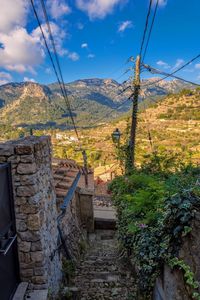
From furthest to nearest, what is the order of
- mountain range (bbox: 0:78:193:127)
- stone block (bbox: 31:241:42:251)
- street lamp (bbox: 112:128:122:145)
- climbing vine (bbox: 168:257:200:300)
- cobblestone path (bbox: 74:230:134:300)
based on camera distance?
mountain range (bbox: 0:78:193:127) → street lamp (bbox: 112:128:122:145) → cobblestone path (bbox: 74:230:134:300) → stone block (bbox: 31:241:42:251) → climbing vine (bbox: 168:257:200:300)

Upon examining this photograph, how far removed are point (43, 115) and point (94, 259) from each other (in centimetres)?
7760

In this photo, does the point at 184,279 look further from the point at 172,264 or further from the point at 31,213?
the point at 31,213

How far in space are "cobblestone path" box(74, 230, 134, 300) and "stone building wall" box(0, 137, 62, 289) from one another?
936 millimetres

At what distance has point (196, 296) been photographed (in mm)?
1978

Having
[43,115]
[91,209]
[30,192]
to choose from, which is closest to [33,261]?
[30,192]

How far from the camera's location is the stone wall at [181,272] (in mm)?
2213

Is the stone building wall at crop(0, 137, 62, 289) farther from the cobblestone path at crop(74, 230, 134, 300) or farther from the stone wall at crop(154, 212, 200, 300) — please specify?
the stone wall at crop(154, 212, 200, 300)

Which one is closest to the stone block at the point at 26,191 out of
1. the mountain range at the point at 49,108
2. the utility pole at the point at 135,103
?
the utility pole at the point at 135,103

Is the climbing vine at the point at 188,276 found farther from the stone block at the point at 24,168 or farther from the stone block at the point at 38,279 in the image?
the stone block at the point at 24,168

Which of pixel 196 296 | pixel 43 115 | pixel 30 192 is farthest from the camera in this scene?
pixel 43 115

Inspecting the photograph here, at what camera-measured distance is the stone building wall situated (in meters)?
2.88

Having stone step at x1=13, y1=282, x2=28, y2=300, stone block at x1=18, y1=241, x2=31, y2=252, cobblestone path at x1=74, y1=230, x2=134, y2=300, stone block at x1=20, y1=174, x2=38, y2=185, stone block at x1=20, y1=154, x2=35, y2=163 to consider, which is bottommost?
cobblestone path at x1=74, y1=230, x2=134, y2=300

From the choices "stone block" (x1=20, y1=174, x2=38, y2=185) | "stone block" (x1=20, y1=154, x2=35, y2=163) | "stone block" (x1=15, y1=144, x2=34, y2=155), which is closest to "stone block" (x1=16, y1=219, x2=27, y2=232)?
"stone block" (x1=20, y1=174, x2=38, y2=185)

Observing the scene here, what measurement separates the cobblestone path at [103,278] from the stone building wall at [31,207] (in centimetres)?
94
